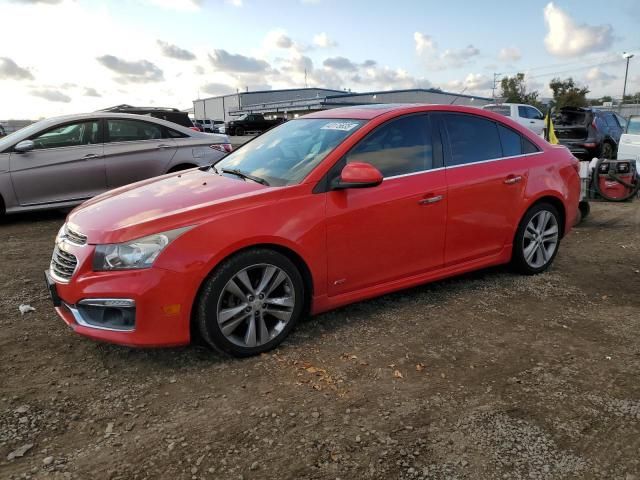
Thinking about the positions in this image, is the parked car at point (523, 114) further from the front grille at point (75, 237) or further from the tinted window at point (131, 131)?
the front grille at point (75, 237)

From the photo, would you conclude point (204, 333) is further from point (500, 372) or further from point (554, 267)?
point (554, 267)

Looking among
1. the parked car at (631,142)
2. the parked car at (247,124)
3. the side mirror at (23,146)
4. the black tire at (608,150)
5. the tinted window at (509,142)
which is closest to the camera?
the tinted window at (509,142)

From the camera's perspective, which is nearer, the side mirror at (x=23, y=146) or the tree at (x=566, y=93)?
the side mirror at (x=23, y=146)

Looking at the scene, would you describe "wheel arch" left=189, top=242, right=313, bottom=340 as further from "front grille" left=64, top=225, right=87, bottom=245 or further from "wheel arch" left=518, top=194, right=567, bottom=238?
"wheel arch" left=518, top=194, right=567, bottom=238

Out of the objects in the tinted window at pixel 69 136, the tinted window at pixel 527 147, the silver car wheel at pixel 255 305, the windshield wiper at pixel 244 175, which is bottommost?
the silver car wheel at pixel 255 305

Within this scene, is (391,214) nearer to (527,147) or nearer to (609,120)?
(527,147)

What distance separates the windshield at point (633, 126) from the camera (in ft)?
33.5

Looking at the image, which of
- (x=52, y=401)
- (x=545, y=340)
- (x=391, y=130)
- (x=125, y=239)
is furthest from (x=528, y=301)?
(x=52, y=401)

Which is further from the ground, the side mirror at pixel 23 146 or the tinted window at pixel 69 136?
the tinted window at pixel 69 136

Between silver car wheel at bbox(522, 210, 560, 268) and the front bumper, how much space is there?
10.6 feet

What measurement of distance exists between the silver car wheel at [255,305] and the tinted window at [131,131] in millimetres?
5325

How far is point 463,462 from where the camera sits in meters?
2.35

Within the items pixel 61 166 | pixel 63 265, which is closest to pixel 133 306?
pixel 63 265

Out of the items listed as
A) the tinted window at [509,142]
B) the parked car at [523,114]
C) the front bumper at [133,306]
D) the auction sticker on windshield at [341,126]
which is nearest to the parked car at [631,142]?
the tinted window at [509,142]
